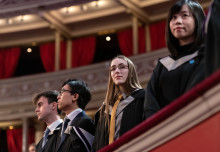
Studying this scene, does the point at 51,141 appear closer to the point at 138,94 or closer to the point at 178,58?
the point at 138,94

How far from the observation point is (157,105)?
2.96 metres

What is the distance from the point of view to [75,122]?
3.98m

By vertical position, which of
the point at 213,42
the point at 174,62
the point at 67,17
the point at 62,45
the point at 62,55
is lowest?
the point at 62,55

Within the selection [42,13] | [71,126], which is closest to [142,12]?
[42,13]

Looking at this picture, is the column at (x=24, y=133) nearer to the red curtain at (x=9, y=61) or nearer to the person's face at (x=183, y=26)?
the red curtain at (x=9, y=61)

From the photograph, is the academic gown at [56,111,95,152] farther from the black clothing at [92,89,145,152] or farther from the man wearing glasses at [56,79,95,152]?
the black clothing at [92,89,145,152]

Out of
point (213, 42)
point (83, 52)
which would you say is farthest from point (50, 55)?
point (213, 42)

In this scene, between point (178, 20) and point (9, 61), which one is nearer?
point (178, 20)

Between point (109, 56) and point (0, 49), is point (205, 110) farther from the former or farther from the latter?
point (0, 49)

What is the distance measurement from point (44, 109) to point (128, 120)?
1345mm

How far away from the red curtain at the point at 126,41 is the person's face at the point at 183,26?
12787mm

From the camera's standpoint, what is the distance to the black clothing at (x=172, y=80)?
289cm

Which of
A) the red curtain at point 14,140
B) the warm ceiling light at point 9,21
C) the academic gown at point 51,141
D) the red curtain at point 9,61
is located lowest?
the red curtain at point 14,140

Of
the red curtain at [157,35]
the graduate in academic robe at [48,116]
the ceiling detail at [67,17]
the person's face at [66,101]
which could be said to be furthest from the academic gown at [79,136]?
the red curtain at [157,35]
